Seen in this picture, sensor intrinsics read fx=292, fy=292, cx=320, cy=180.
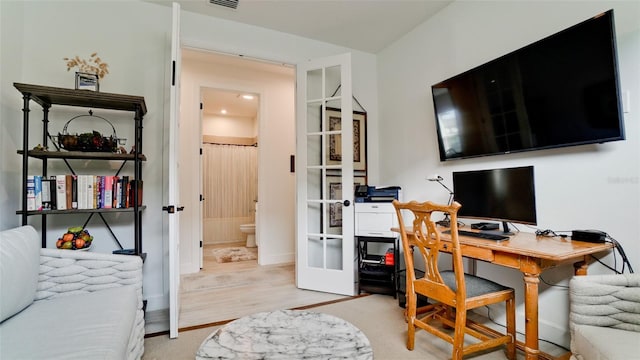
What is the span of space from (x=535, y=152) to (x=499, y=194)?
40 cm

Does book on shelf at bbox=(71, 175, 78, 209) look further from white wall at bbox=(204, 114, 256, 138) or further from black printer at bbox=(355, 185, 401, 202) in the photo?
white wall at bbox=(204, 114, 256, 138)

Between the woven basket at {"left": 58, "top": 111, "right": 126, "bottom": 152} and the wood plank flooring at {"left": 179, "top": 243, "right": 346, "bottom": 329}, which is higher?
the woven basket at {"left": 58, "top": 111, "right": 126, "bottom": 152}

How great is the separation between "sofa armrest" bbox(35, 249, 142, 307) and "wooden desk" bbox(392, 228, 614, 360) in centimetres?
211

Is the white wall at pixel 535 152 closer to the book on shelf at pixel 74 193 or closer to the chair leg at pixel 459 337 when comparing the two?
the chair leg at pixel 459 337

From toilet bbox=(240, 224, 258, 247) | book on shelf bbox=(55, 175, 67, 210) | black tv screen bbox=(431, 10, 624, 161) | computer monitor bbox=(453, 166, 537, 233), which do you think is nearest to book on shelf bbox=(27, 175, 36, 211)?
book on shelf bbox=(55, 175, 67, 210)

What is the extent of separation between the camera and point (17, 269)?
1.38m

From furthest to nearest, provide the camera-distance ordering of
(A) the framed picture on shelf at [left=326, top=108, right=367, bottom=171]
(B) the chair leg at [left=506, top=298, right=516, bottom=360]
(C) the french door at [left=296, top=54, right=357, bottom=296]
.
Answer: (A) the framed picture on shelf at [left=326, top=108, right=367, bottom=171], (C) the french door at [left=296, top=54, right=357, bottom=296], (B) the chair leg at [left=506, top=298, right=516, bottom=360]

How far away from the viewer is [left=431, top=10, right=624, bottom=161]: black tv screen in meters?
1.61

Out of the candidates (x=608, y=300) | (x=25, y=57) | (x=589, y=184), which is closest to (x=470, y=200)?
(x=589, y=184)

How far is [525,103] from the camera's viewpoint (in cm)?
201

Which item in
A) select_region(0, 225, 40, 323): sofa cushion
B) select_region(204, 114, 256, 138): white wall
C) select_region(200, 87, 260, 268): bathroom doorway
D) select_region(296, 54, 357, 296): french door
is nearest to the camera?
select_region(0, 225, 40, 323): sofa cushion

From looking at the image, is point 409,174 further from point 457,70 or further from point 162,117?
point 162,117

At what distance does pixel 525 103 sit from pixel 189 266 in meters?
3.85

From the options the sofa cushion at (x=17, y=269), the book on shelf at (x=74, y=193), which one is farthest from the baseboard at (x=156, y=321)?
the book on shelf at (x=74, y=193)
